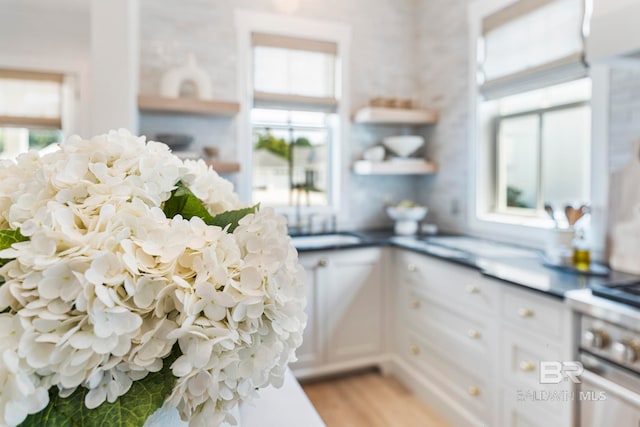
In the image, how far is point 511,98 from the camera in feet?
9.53

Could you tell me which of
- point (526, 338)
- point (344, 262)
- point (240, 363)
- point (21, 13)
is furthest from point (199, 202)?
point (21, 13)

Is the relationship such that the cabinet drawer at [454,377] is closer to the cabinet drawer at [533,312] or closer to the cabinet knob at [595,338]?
the cabinet drawer at [533,312]

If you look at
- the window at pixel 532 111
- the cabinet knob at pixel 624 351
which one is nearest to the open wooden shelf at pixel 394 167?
the window at pixel 532 111

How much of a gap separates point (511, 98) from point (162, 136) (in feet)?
8.11

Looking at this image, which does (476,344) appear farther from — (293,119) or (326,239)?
(293,119)

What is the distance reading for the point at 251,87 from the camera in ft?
10.5

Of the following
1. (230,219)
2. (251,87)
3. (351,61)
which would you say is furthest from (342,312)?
(230,219)

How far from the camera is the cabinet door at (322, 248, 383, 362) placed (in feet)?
9.11

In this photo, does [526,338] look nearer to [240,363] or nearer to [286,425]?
[286,425]

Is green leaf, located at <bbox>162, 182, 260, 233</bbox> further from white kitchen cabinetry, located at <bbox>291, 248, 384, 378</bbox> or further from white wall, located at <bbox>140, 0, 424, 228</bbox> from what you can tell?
white wall, located at <bbox>140, 0, 424, 228</bbox>

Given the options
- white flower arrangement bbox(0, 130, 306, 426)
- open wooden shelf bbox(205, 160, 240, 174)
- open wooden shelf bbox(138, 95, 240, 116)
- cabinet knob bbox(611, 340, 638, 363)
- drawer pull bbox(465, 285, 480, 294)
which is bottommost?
cabinet knob bbox(611, 340, 638, 363)

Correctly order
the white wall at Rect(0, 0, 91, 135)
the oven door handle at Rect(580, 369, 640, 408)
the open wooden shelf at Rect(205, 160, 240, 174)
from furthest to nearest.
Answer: the white wall at Rect(0, 0, 91, 135) → the open wooden shelf at Rect(205, 160, 240, 174) → the oven door handle at Rect(580, 369, 640, 408)

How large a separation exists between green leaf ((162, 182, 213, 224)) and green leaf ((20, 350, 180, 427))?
219 millimetres

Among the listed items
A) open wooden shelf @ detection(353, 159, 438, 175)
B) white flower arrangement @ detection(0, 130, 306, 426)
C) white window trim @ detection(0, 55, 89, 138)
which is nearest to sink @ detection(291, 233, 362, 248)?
open wooden shelf @ detection(353, 159, 438, 175)
